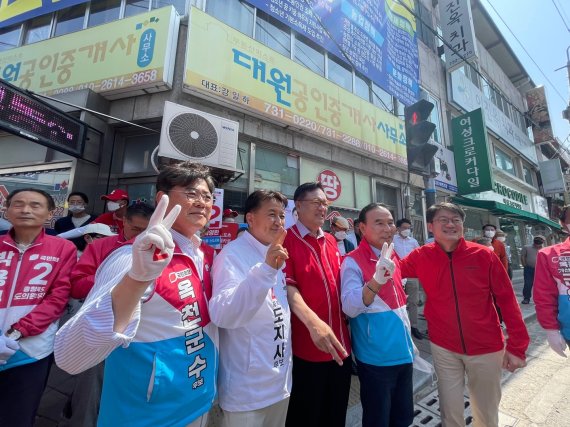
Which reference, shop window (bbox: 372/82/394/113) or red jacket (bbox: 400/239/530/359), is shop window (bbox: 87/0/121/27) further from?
red jacket (bbox: 400/239/530/359)

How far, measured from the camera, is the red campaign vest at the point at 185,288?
3.74ft

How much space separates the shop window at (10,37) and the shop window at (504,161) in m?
17.8

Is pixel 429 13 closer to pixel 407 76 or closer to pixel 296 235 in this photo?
pixel 407 76

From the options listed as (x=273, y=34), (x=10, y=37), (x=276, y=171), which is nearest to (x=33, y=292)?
(x=276, y=171)

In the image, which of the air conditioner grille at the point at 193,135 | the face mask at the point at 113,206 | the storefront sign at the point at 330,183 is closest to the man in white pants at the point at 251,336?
the face mask at the point at 113,206

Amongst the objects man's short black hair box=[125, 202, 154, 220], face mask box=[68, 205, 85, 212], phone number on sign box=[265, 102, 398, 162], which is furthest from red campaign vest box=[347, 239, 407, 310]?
A: phone number on sign box=[265, 102, 398, 162]

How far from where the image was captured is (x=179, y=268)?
1.23m

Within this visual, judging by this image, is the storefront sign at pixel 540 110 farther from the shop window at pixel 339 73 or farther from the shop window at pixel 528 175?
the shop window at pixel 339 73

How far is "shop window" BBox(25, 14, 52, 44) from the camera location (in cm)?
566

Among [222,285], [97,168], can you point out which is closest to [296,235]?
[222,285]

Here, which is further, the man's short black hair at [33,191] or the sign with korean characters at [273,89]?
the sign with korean characters at [273,89]

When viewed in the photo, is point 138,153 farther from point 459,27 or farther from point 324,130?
point 459,27

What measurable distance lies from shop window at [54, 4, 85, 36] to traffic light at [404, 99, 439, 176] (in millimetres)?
6805

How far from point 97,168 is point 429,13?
528 inches
